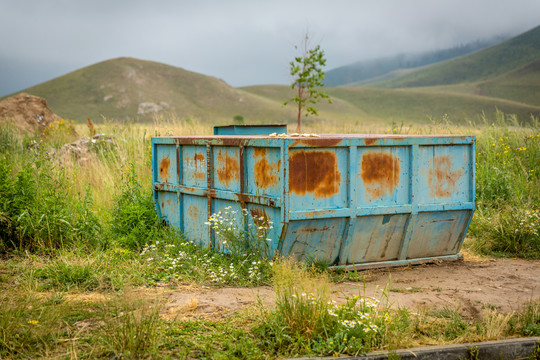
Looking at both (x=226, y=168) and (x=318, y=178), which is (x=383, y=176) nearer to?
(x=318, y=178)

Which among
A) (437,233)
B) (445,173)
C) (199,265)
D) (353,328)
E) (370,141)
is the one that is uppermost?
(370,141)

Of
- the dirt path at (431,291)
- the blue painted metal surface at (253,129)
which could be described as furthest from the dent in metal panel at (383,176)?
the blue painted metal surface at (253,129)

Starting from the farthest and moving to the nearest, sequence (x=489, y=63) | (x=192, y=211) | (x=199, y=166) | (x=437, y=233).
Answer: (x=489, y=63) → (x=192, y=211) → (x=199, y=166) → (x=437, y=233)

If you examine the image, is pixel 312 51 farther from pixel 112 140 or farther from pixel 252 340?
pixel 252 340

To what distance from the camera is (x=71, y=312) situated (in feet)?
15.5

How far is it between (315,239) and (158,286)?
1.85 m

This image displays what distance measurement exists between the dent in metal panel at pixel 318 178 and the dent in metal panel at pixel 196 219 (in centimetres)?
175

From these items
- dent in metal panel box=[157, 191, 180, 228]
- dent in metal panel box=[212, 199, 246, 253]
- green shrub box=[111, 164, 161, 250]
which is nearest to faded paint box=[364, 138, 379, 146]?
dent in metal panel box=[212, 199, 246, 253]

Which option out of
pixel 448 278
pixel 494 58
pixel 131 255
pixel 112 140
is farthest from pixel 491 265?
pixel 494 58

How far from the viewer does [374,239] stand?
260 inches

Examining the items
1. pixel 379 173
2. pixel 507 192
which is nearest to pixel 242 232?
pixel 379 173

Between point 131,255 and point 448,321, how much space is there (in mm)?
4027

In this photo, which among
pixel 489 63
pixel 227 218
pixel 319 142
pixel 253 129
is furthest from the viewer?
pixel 489 63

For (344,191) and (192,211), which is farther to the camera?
(192,211)
